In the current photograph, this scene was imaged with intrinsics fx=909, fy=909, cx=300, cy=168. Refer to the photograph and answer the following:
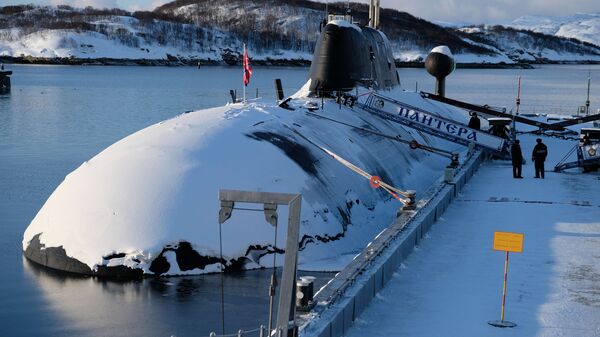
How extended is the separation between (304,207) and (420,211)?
2.70m

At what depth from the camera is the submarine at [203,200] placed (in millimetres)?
16094

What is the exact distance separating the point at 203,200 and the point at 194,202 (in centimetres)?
18

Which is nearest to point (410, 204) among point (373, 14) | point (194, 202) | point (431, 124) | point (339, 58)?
point (194, 202)

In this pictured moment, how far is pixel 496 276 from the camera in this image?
49.3 feet

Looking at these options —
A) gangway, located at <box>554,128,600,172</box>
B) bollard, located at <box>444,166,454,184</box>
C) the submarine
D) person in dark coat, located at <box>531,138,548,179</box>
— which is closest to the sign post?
the submarine

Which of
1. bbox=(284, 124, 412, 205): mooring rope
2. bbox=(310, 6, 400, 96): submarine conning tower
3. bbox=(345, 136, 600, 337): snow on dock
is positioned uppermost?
bbox=(310, 6, 400, 96): submarine conning tower

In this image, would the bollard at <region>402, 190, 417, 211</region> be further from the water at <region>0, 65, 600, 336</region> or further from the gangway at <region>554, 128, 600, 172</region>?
the gangway at <region>554, 128, 600, 172</region>

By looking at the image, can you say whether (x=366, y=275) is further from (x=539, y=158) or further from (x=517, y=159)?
(x=539, y=158)

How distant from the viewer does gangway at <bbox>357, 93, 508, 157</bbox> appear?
1201 inches

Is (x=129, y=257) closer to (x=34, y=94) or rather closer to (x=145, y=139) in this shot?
(x=145, y=139)

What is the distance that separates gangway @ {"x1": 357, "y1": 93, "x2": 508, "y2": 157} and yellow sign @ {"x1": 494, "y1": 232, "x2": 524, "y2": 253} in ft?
57.1

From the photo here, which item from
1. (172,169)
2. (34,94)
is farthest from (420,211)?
(34,94)

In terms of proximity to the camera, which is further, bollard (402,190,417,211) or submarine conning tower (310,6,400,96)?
submarine conning tower (310,6,400,96)

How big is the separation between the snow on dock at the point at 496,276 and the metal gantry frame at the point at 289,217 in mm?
2659
